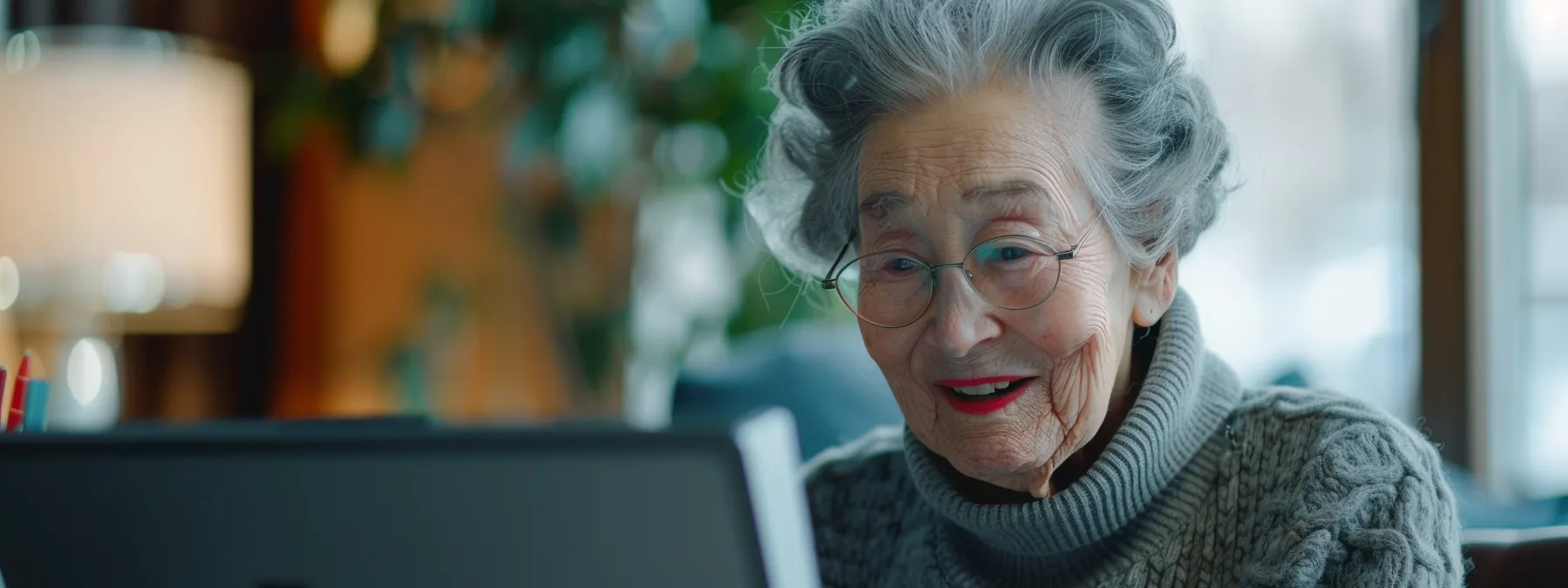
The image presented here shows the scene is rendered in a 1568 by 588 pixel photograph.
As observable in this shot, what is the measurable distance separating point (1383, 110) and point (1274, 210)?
→ 294 mm

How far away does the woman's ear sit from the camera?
3.83ft

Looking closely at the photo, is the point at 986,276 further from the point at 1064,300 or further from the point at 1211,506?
the point at 1211,506

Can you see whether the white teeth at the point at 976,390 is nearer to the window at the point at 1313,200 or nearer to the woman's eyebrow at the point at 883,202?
the woman's eyebrow at the point at 883,202

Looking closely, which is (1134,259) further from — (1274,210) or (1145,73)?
(1274,210)

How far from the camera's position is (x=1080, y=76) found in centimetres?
112

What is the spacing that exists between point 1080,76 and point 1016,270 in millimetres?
193

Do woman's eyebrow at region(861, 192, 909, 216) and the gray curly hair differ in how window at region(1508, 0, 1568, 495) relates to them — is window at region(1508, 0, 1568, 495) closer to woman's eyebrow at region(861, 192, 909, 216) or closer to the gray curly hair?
the gray curly hair

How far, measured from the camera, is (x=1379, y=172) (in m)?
2.58

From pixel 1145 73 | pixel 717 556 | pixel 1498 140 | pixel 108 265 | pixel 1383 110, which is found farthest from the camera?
pixel 1383 110

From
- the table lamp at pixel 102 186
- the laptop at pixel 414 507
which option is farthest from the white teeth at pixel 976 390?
the table lamp at pixel 102 186

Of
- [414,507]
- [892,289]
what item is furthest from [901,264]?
[414,507]

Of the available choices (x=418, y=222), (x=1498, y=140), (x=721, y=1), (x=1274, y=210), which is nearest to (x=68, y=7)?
(x=418, y=222)

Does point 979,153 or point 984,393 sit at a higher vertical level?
point 979,153

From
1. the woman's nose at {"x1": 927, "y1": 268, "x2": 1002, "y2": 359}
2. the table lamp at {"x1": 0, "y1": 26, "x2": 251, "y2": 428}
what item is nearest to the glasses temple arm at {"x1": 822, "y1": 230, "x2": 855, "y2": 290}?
the woman's nose at {"x1": 927, "y1": 268, "x2": 1002, "y2": 359}
